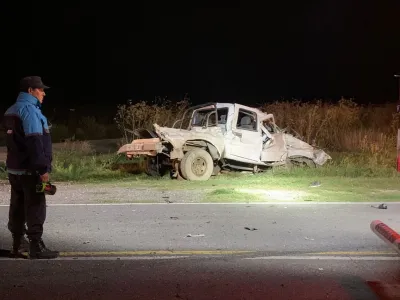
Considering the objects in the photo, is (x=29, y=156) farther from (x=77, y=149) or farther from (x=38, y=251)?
(x=77, y=149)

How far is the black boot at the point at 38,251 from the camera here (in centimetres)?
637

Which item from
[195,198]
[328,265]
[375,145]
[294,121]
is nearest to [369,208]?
[195,198]

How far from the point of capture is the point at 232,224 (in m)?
8.60

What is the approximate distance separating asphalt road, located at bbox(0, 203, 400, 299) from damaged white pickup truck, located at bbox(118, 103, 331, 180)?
171 inches

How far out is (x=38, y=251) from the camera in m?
6.40

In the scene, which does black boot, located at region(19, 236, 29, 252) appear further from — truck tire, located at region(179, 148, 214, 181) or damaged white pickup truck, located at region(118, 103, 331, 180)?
truck tire, located at region(179, 148, 214, 181)

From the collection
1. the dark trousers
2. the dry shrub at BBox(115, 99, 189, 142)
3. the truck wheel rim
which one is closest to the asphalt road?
the dark trousers

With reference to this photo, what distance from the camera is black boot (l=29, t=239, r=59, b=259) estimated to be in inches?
251

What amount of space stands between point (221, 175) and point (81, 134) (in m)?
19.4

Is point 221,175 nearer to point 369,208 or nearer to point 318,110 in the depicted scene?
point 369,208

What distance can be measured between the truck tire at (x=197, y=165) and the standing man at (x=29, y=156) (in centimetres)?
793

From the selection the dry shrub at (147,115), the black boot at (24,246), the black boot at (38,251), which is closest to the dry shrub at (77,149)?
the dry shrub at (147,115)

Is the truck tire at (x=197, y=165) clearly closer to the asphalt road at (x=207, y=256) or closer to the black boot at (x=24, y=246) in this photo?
the asphalt road at (x=207, y=256)

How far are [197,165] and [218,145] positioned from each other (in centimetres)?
75
